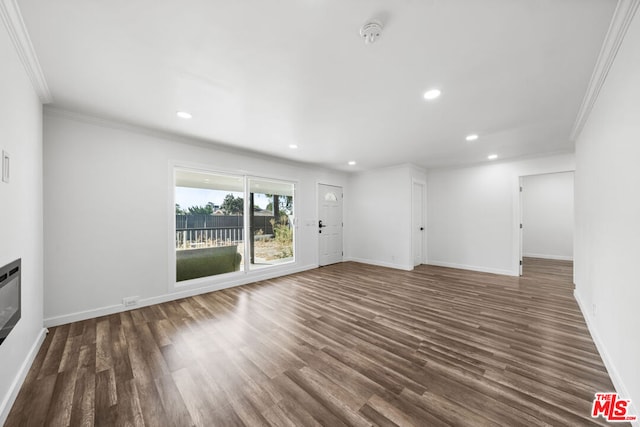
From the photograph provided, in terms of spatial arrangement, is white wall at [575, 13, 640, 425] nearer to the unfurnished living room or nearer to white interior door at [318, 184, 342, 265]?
the unfurnished living room

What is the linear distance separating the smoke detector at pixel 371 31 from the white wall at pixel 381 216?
14.3 feet

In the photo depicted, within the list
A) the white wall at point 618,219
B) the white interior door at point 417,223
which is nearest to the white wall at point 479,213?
the white interior door at point 417,223

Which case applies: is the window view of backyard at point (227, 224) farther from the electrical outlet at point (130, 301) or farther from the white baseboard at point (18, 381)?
the white baseboard at point (18, 381)

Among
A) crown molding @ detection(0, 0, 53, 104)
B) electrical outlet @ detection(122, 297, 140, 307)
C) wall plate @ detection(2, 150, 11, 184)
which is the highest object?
crown molding @ detection(0, 0, 53, 104)

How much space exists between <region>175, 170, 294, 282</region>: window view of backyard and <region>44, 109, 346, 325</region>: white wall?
0.29 m

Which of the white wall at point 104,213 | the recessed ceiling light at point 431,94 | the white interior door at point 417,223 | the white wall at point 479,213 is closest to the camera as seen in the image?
the recessed ceiling light at point 431,94

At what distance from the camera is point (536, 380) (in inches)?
71.5

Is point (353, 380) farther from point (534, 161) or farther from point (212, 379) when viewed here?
point (534, 161)

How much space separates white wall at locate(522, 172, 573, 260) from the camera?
6.60 m

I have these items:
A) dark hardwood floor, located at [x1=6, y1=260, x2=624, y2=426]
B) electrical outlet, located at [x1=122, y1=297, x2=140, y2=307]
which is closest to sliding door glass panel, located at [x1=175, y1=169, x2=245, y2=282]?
electrical outlet, located at [x1=122, y1=297, x2=140, y2=307]

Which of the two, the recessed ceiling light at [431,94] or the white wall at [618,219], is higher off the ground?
Answer: the recessed ceiling light at [431,94]

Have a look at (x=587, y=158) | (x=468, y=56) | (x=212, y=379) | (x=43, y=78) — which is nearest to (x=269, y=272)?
(x=212, y=379)

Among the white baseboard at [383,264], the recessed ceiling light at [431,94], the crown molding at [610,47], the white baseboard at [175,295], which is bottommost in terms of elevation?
the white baseboard at [383,264]

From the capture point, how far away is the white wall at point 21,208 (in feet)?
5.08
